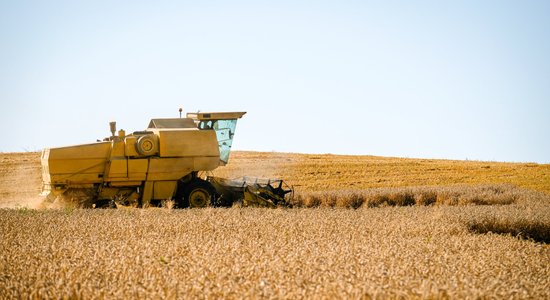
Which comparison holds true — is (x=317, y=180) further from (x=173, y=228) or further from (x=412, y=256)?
(x=412, y=256)

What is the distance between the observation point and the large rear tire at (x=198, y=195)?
1641 cm

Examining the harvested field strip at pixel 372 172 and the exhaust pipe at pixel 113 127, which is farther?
the harvested field strip at pixel 372 172

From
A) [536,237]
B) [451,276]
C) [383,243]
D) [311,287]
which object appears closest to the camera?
[311,287]

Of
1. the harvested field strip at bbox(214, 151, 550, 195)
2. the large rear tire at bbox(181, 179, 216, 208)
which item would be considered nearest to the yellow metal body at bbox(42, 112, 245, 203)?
the large rear tire at bbox(181, 179, 216, 208)

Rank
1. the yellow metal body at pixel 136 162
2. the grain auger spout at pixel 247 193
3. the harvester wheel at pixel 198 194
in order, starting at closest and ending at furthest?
the yellow metal body at pixel 136 162 → the grain auger spout at pixel 247 193 → the harvester wheel at pixel 198 194

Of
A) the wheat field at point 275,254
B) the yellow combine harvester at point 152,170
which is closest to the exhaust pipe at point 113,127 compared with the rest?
the yellow combine harvester at point 152,170

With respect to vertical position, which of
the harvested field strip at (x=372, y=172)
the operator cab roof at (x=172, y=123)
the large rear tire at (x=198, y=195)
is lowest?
the large rear tire at (x=198, y=195)

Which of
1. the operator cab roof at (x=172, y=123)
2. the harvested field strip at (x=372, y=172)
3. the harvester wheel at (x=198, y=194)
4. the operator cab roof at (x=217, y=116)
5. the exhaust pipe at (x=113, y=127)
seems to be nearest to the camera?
the exhaust pipe at (x=113, y=127)

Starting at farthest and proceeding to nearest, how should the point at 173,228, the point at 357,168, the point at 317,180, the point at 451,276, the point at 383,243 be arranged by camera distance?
the point at 357,168 → the point at 317,180 → the point at 173,228 → the point at 383,243 → the point at 451,276

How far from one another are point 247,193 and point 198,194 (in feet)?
4.08

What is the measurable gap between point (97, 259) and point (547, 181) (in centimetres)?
2021

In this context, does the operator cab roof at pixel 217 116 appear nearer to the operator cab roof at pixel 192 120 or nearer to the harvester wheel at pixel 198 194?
the operator cab roof at pixel 192 120

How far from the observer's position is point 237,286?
5652mm

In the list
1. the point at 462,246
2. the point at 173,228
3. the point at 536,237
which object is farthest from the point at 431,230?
the point at 173,228
